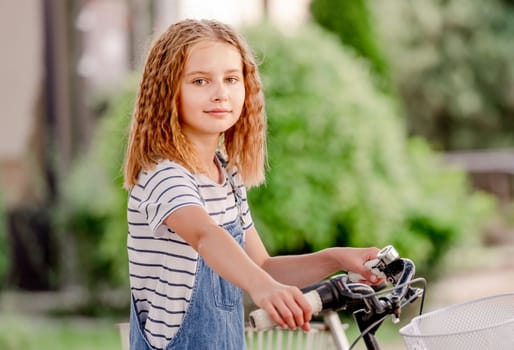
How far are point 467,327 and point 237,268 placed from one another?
537mm

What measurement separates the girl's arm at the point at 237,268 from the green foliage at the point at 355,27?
640 centimetres

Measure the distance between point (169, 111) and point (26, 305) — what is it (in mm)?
6113

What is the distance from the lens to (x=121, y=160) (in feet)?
19.5

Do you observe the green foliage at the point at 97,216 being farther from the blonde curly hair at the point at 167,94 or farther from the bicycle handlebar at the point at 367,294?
the bicycle handlebar at the point at 367,294

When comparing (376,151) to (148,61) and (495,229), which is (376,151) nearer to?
(148,61)

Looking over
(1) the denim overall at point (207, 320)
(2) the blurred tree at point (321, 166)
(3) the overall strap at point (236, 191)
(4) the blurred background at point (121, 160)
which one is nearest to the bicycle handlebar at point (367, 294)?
(1) the denim overall at point (207, 320)

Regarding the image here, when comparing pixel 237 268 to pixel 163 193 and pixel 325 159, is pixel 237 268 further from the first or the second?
pixel 325 159

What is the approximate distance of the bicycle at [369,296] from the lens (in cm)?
190

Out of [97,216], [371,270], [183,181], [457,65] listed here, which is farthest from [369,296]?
[457,65]

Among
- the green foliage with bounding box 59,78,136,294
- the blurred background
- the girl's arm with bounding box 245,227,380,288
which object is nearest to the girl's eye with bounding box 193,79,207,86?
the girl's arm with bounding box 245,227,380,288

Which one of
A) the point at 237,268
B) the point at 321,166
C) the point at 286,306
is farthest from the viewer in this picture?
the point at 321,166

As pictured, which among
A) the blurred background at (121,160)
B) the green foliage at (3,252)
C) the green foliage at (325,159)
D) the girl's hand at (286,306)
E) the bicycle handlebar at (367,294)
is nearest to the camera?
the girl's hand at (286,306)

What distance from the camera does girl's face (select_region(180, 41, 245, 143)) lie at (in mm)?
2199

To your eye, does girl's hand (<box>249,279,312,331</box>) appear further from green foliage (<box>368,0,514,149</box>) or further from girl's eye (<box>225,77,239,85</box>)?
green foliage (<box>368,0,514,149</box>)
